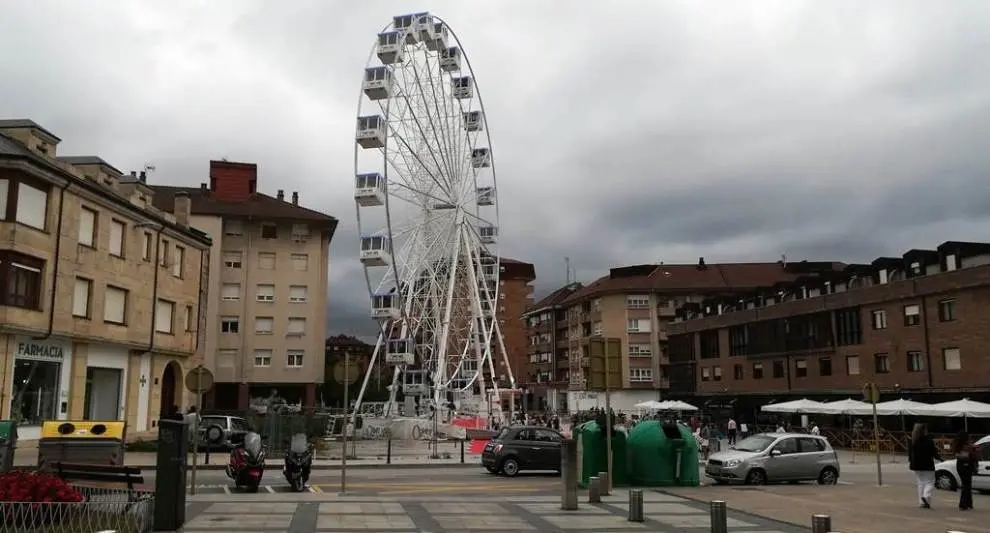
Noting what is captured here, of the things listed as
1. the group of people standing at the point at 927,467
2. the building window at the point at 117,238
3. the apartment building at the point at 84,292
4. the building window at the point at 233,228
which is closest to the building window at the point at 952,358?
the group of people standing at the point at 927,467

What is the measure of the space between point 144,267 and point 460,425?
19.8 metres

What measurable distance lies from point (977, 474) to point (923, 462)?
17.7 feet

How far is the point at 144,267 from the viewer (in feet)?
118

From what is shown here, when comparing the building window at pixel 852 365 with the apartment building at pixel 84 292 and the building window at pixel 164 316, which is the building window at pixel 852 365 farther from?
the building window at pixel 164 316

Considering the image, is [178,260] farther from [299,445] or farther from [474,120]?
[299,445]

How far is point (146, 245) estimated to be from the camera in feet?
120

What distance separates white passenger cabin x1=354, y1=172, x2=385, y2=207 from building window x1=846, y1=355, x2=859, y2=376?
29.3m

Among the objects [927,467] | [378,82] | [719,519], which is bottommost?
[719,519]

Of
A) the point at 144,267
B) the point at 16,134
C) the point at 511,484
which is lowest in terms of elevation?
the point at 511,484

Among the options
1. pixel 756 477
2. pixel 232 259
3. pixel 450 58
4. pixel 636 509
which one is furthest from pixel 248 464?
pixel 232 259

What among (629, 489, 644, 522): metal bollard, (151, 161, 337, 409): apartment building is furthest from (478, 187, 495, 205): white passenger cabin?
(629, 489, 644, 522): metal bollard

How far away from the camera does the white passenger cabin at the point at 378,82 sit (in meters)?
43.1

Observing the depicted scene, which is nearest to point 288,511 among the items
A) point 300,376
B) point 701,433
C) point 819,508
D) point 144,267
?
point 819,508

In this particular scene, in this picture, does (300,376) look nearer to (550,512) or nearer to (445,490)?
(445,490)
